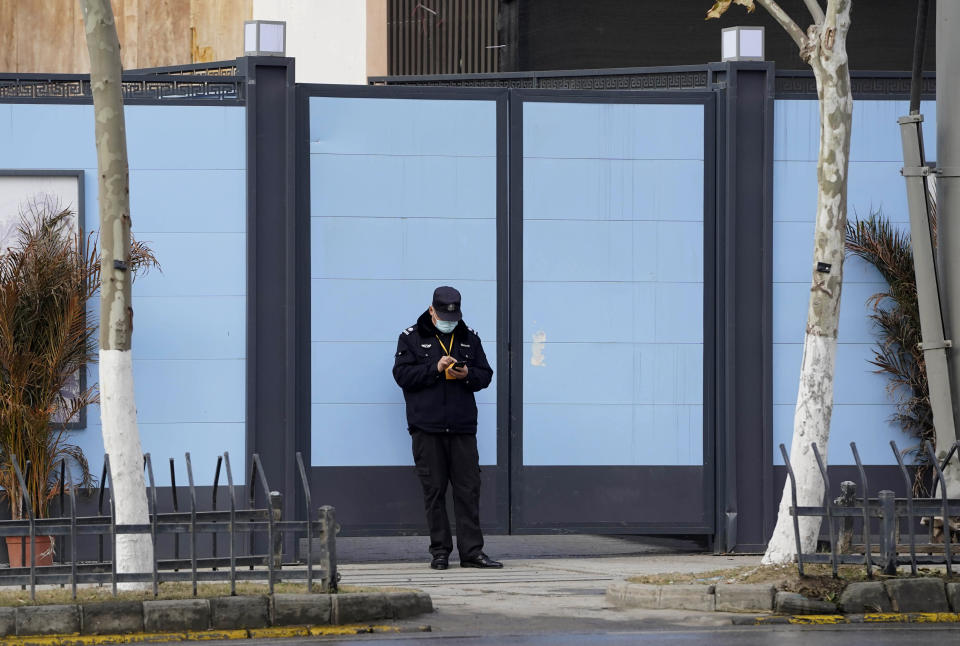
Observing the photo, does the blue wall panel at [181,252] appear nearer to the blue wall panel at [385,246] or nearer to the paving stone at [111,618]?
the blue wall panel at [385,246]

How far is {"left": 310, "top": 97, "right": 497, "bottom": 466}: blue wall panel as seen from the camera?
38.7ft

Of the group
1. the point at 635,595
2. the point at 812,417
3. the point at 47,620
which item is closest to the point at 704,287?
the point at 812,417

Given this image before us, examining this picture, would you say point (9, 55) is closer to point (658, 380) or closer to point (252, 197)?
point (252, 197)

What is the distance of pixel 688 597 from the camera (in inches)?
349

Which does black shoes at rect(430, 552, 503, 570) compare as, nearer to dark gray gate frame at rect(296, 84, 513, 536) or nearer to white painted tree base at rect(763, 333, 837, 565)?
dark gray gate frame at rect(296, 84, 513, 536)

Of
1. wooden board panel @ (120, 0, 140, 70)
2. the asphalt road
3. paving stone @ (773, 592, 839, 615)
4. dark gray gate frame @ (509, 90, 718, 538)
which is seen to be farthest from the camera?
wooden board panel @ (120, 0, 140, 70)

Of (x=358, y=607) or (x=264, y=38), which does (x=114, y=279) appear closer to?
(x=358, y=607)

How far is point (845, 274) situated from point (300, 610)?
19.8ft

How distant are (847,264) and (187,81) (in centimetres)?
559

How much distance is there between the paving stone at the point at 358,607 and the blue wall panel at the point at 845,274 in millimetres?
4729

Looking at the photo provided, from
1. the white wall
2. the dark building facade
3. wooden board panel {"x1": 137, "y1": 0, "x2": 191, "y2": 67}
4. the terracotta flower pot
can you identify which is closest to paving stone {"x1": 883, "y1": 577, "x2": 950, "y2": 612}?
the terracotta flower pot

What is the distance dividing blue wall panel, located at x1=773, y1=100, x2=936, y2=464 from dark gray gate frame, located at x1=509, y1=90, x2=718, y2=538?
525 millimetres

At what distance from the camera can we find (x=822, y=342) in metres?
9.38

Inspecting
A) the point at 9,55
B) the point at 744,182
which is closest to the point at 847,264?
the point at 744,182
